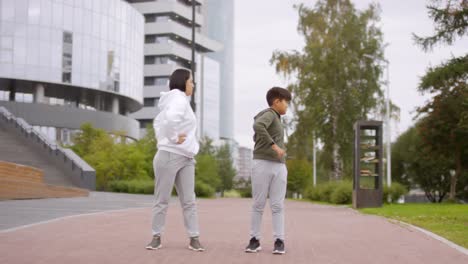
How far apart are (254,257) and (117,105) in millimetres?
61980

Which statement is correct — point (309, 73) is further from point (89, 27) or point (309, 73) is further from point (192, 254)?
point (192, 254)

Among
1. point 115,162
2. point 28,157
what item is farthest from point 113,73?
point 28,157

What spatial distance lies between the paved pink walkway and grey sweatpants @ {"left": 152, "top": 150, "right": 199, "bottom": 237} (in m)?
0.31

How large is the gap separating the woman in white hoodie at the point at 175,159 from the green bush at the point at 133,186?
2876cm

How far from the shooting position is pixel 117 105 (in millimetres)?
68062

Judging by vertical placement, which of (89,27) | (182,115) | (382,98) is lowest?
(182,115)

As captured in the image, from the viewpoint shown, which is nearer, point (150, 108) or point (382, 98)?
point (382, 98)

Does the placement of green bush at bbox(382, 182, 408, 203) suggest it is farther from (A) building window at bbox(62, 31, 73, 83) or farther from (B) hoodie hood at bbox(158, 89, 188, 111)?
(A) building window at bbox(62, 31, 73, 83)

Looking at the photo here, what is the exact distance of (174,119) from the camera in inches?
298

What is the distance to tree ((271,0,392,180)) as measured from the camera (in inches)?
1555

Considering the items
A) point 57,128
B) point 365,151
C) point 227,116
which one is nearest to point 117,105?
point 57,128

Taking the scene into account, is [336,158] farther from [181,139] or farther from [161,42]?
[161,42]

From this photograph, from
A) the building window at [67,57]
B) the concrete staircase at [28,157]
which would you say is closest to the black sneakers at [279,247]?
the concrete staircase at [28,157]

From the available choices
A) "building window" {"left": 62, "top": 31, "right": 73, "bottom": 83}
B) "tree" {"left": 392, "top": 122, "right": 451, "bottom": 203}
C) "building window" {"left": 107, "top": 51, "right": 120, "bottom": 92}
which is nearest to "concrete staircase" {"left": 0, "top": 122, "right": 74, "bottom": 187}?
"building window" {"left": 62, "top": 31, "right": 73, "bottom": 83}
